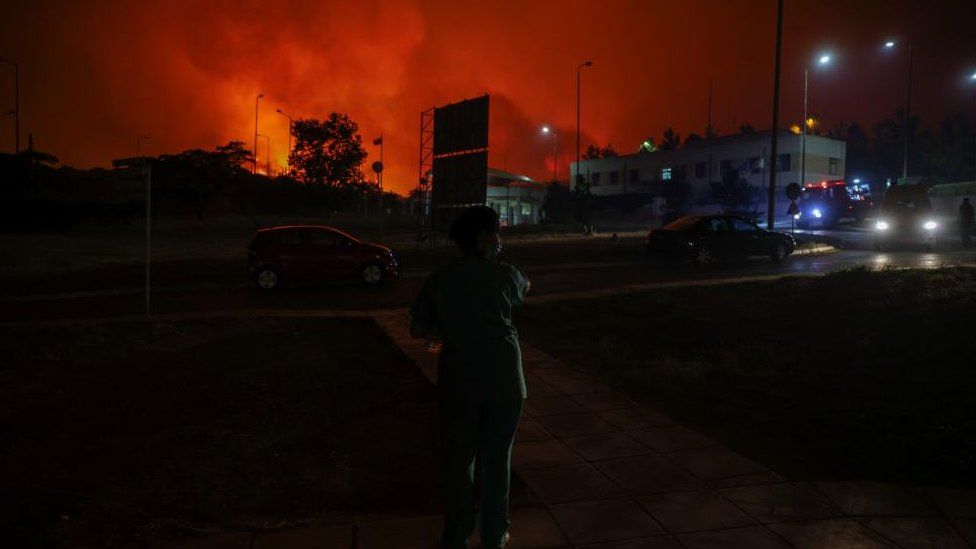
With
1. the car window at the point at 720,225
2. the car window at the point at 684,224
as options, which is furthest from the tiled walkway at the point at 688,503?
the car window at the point at 720,225

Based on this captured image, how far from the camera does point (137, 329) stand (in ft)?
35.7

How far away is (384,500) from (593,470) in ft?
4.58

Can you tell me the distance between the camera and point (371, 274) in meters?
18.1

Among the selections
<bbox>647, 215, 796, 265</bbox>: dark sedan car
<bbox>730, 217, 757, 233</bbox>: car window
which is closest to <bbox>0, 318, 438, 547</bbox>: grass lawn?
<bbox>647, 215, 796, 265</bbox>: dark sedan car

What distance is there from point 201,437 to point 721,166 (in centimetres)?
6248

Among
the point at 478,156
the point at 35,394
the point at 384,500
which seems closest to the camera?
the point at 384,500

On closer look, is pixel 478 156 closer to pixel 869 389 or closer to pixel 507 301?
pixel 869 389

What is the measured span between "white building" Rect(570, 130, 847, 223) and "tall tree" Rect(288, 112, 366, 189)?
16361mm

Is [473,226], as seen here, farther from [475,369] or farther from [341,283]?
[341,283]

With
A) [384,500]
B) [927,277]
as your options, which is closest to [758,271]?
[927,277]

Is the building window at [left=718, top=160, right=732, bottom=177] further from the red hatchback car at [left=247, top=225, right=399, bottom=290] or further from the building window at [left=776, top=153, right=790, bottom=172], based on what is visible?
the red hatchback car at [left=247, top=225, right=399, bottom=290]

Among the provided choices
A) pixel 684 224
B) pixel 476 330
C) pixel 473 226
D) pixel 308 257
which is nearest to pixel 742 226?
pixel 684 224

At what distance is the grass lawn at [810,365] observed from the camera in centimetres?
513

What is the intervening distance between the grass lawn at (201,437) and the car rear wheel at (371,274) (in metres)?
7.92
